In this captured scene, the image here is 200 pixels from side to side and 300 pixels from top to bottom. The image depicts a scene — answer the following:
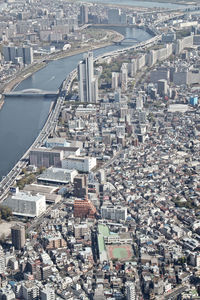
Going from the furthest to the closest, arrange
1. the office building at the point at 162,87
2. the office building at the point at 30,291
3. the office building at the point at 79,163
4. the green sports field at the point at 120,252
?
the office building at the point at 162,87 < the office building at the point at 79,163 < the green sports field at the point at 120,252 < the office building at the point at 30,291

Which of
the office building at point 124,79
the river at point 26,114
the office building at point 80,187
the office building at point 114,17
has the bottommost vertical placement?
the river at point 26,114

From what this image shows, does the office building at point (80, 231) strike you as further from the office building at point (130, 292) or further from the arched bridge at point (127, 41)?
the arched bridge at point (127, 41)

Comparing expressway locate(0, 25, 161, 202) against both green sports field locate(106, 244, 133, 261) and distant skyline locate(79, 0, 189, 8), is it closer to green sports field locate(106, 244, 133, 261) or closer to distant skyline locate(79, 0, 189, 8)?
green sports field locate(106, 244, 133, 261)

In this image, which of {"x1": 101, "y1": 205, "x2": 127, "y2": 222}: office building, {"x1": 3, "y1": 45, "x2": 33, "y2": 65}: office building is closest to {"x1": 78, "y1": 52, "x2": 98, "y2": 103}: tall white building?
{"x1": 3, "y1": 45, "x2": 33, "y2": 65}: office building

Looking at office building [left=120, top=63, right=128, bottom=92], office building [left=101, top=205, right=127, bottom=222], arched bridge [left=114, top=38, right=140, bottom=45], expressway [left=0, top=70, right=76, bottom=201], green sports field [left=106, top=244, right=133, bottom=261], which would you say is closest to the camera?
green sports field [left=106, top=244, right=133, bottom=261]

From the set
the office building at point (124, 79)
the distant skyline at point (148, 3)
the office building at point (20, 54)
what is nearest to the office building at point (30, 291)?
the office building at point (124, 79)

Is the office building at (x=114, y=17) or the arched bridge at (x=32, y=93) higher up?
the office building at (x=114, y=17)

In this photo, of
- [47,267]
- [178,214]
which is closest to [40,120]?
[178,214]
